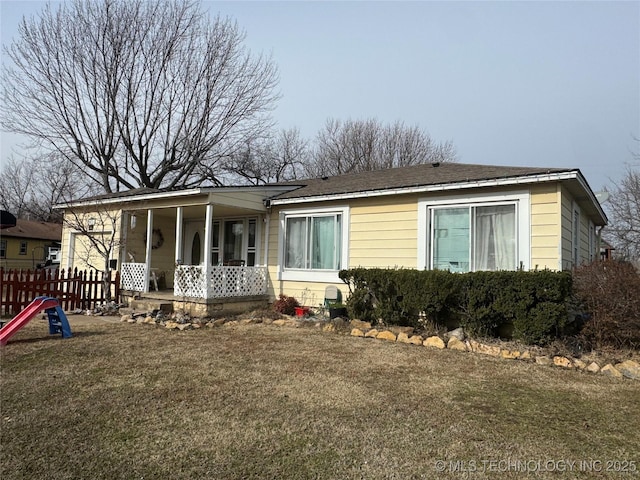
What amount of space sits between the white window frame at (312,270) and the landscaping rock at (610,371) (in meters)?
5.31

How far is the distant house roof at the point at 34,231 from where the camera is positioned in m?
30.4

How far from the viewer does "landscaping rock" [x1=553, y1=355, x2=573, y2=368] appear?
567cm

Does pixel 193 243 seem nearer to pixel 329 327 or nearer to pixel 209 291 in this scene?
pixel 209 291

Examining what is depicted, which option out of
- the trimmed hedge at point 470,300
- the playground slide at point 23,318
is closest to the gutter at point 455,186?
the trimmed hedge at point 470,300

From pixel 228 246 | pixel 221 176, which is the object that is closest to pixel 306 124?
pixel 221 176

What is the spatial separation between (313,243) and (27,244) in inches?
1224

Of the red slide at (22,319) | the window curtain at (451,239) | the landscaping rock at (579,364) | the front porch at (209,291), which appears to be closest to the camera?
the landscaping rock at (579,364)

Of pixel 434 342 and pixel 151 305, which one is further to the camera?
pixel 151 305

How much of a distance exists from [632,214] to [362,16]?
23.5 m

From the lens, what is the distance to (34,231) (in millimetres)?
32125

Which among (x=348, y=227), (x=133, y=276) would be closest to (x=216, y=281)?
(x=133, y=276)

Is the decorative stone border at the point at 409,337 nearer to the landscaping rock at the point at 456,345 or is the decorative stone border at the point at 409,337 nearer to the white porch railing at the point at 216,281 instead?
the landscaping rock at the point at 456,345

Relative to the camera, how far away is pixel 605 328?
5949mm

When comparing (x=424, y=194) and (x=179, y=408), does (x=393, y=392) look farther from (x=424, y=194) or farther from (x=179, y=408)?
(x=424, y=194)
